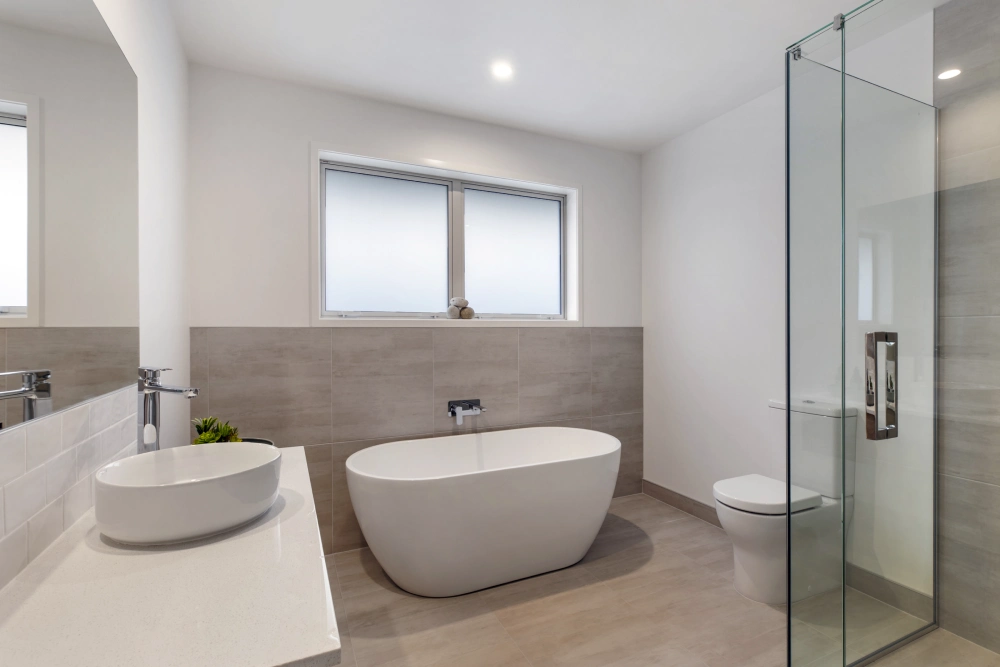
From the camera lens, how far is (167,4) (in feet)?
6.73

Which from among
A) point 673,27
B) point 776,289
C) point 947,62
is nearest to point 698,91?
point 673,27

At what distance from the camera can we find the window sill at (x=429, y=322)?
9.25 ft

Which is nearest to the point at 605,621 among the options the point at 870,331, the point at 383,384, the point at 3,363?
the point at 870,331

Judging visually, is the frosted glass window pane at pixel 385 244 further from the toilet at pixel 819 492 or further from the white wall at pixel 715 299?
the toilet at pixel 819 492

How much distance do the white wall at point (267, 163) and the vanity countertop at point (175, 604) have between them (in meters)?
1.74

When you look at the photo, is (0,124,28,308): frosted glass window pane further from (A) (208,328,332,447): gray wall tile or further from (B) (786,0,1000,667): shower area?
(B) (786,0,1000,667): shower area

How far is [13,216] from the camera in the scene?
804 mm

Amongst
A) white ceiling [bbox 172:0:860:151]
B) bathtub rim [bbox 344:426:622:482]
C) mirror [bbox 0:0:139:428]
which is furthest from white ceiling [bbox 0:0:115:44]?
bathtub rim [bbox 344:426:622:482]

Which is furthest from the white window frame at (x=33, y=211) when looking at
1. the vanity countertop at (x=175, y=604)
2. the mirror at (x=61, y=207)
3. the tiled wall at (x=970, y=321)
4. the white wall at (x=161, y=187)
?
the tiled wall at (x=970, y=321)

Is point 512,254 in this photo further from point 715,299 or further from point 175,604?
point 175,604

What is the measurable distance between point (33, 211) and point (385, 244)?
2379 mm

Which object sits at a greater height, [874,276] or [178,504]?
[874,276]

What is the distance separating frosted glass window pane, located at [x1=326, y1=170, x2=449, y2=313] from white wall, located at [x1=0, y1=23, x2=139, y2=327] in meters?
1.59

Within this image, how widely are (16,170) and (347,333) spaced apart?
205cm
